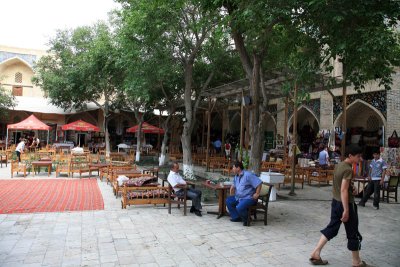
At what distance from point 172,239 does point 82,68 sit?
14.6m

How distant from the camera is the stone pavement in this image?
4258 millimetres

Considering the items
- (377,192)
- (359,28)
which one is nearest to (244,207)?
(359,28)

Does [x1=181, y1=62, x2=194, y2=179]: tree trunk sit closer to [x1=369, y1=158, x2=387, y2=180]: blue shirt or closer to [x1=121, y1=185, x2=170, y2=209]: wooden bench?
[x1=121, y1=185, x2=170, y2=209]: wooden bench

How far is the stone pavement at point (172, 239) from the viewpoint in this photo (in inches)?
168

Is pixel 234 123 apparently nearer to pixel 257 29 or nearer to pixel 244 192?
pixel 257 29

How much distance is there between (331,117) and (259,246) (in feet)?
42.3

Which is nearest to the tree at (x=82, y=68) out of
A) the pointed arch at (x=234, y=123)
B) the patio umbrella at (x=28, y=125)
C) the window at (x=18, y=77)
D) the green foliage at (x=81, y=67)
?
the green foliage at (x=81, y=67)

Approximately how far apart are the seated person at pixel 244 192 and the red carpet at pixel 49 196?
9.61 feet

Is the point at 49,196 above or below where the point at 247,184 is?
below

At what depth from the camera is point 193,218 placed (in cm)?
650

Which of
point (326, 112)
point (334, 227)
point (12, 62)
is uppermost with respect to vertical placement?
point (12, 62)

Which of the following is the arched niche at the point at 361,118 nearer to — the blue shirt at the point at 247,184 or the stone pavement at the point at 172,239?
the stone pavement at the point at 172,239

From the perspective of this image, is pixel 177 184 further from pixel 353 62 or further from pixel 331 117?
pixel 331 117

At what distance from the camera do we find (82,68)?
17.5 metres
